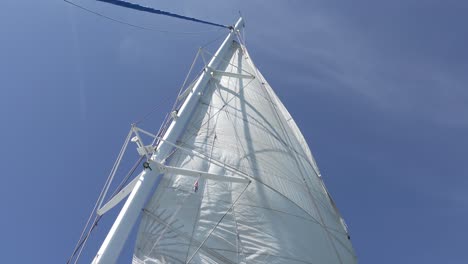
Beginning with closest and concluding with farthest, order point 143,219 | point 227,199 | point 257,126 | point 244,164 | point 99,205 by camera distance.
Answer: point 99,205, point 143,219, point 227,199, point 244,164, point 257,126

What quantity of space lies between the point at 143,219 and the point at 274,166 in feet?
9.01

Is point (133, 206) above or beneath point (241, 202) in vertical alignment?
beneath

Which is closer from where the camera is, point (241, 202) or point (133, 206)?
point (133, 206)

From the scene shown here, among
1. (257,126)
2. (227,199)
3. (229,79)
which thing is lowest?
(227,199)

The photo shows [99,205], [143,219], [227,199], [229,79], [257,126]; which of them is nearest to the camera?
[99,205]

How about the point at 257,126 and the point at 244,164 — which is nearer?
the point at 244,164

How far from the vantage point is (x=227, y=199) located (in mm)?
5938

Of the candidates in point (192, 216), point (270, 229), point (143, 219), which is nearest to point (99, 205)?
point (143, 219)

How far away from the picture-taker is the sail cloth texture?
527 cm

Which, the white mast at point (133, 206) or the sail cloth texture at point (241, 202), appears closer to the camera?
the white mast at point (133, 206)

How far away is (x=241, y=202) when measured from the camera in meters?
5.96

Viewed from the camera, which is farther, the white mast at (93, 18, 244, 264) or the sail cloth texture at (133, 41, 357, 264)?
the sail cloth texture at (133, 41, 357, 264)

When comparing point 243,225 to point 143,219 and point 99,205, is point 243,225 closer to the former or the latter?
point 143,219

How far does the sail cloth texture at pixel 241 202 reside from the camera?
17.3ft
